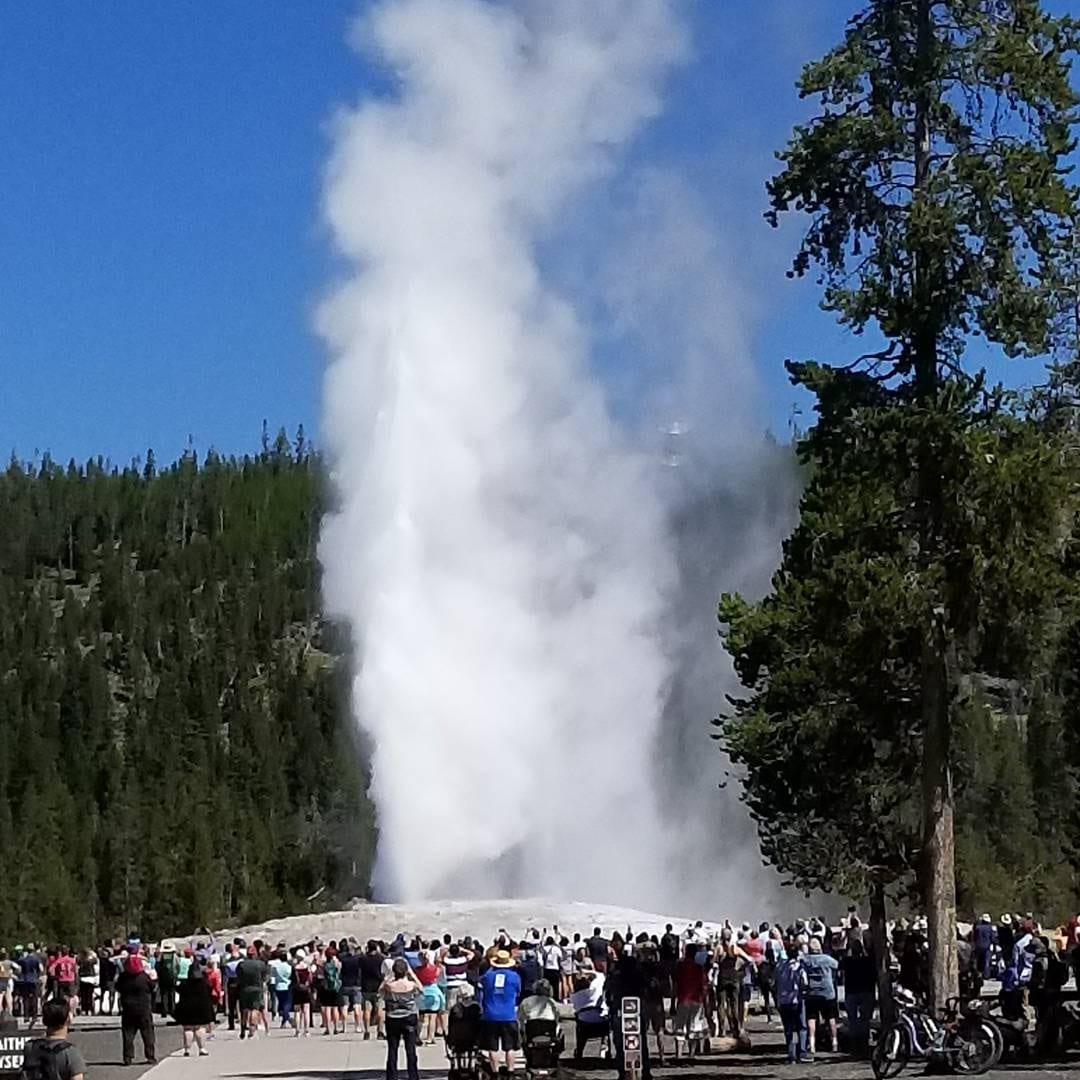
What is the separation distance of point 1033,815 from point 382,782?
58032 mm

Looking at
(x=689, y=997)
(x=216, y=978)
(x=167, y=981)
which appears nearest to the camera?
(x=689, y=997)

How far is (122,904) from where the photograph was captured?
107125mm

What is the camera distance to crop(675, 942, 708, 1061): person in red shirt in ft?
87.1

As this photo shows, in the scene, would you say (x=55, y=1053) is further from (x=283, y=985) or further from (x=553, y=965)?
(x=283, y=985)

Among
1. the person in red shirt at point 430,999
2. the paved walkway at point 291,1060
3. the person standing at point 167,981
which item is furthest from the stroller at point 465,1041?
the person standing at point 167,981

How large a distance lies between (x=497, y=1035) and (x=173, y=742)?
119196 mm

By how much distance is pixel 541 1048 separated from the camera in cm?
2298

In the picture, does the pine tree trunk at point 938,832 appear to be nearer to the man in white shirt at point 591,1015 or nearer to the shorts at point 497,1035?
the man in white shirt at point 591,1015

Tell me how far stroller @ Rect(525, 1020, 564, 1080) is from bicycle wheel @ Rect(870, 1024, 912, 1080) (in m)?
3.80

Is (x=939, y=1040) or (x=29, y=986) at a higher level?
(x=29, y=986)

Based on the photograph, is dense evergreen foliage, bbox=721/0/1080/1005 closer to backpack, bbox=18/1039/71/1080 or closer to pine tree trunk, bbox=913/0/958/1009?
pine tree trunk, bbox=913/0/958/1009

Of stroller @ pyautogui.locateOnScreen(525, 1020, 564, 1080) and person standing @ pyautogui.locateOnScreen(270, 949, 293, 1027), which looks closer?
stroller @ pyautogui.locateOnScreen(525, 1020, 564, 1080)

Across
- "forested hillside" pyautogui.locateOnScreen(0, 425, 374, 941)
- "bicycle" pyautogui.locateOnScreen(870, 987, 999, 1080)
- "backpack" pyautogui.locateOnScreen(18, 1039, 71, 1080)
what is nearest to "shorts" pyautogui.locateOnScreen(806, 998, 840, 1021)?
"bicycle" pyautogui.locateOnScreen(870, 987, 999, 1080)

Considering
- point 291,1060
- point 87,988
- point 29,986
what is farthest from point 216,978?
point 291,1060
